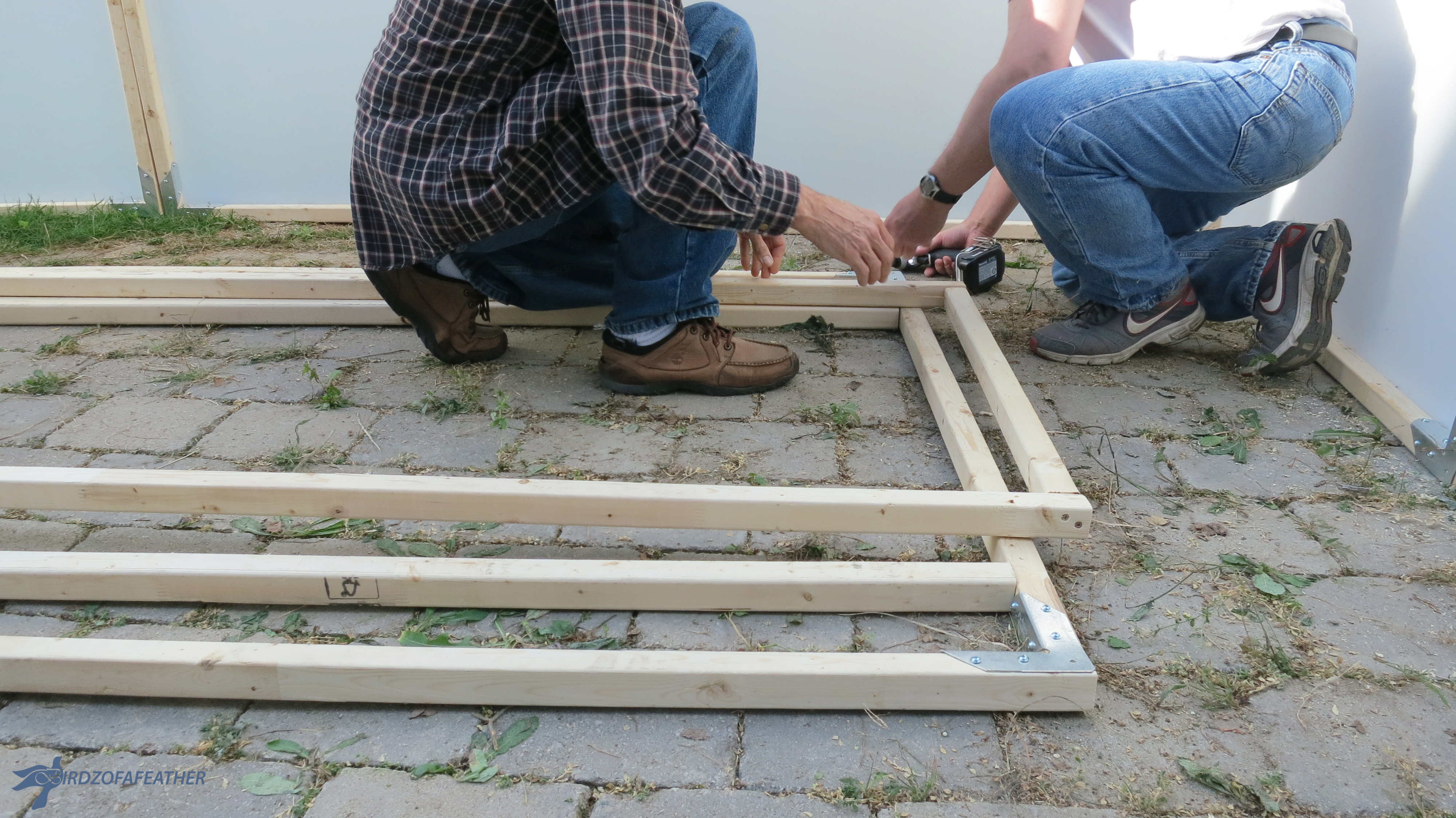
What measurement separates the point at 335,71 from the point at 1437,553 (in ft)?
12.7

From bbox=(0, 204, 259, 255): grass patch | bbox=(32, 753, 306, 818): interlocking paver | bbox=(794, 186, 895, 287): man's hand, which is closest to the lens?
bbox=(32, 753, 306, 818): interlocking paver

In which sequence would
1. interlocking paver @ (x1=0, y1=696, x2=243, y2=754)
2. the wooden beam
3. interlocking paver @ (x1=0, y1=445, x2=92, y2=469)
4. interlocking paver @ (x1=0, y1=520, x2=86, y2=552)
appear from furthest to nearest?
the wooden beam
interlocking paver @ (x1=0, y1=445, x2=92, y2=469)
interlocking paver @ (x1=0, y1=520, x2=86, y2=552)
interlocking paver @ (x1=0, y1=696, x2=243, y2=754)

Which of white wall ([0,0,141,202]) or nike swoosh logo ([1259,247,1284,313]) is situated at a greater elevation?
white wall ([0,0,141,202])

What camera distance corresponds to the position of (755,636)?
4.81 ft

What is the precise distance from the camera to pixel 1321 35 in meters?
2.26

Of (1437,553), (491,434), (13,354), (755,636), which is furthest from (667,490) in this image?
(13,354)

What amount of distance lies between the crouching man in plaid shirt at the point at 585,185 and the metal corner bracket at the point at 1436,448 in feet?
4.08

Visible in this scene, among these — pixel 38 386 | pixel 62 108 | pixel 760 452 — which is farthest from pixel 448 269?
pixel 62 108

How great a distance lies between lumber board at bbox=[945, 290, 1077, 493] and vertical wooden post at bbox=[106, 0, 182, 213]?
3236 millimetres

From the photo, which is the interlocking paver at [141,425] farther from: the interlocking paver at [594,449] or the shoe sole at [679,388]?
the shoe sole at [679,388]

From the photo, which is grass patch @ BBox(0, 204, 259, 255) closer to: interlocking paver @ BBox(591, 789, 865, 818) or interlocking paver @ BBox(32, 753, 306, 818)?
interlocking paver @ BBox(32, 753, 306, 818)

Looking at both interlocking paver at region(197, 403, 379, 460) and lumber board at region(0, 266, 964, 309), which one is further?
lumber board at region(0, 266, 964, 309)

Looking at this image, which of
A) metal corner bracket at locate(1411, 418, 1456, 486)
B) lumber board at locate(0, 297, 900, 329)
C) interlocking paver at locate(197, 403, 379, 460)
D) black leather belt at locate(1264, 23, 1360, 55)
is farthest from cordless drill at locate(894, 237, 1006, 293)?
interlocking paver at locate(197, 403, 379, 460)

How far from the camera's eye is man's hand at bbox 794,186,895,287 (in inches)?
69.7
